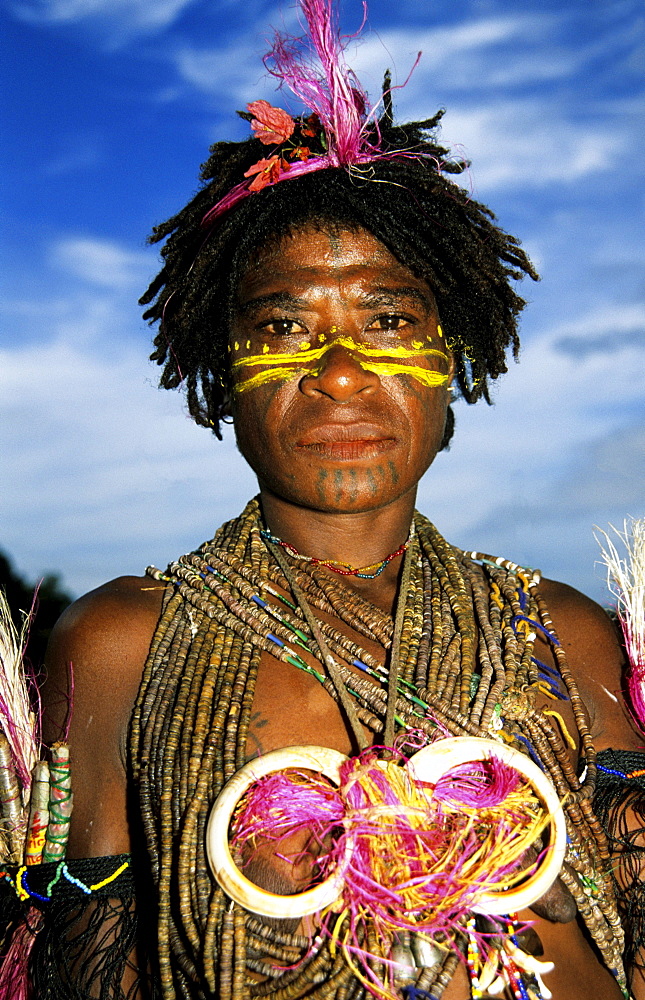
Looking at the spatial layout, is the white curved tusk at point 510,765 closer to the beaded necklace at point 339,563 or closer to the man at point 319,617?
the man at point 319,617

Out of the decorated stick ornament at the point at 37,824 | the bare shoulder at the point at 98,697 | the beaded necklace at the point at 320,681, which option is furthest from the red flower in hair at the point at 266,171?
the decorated stick ornament at the point at 37,824

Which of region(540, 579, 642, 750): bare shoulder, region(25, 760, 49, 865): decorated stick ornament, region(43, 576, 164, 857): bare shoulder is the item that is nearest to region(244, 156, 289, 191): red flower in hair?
region(43, 576, 164, 857): bare shoulder

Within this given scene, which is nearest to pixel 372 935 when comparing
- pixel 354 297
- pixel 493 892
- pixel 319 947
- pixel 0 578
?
pixel 319 947

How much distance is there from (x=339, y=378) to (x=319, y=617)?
0.69 meters

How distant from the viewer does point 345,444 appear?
254cm

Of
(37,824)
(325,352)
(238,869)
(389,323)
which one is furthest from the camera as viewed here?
(389,323)

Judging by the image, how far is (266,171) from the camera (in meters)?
2.72

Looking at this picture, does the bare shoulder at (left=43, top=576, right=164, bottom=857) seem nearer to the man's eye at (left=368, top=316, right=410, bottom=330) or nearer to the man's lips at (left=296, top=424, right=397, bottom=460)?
the man's lips at (left=296, top=424, right=397, bottom=460)

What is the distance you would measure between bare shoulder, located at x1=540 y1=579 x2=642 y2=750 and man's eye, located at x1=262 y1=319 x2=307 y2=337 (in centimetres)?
115

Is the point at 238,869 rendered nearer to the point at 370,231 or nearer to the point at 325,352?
the point at 325,352

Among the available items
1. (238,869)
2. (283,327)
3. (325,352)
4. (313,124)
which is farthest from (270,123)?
(238,869)

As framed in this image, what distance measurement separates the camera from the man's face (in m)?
2.54

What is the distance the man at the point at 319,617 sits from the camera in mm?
2113

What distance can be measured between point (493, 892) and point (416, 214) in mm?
1921
